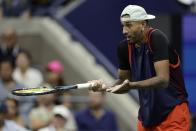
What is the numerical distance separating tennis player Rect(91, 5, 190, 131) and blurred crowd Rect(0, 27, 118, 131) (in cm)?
287

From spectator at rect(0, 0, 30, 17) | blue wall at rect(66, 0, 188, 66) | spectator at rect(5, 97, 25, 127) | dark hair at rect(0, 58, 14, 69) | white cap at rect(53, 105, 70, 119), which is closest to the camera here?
spectator at rect(5, 97, 25, 127)

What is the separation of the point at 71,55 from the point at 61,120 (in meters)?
3.47

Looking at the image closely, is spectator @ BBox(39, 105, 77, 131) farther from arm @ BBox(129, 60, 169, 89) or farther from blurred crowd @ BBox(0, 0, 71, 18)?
blurred crowd @ BBox(0, 0, 71, 18)

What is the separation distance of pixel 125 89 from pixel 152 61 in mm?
370

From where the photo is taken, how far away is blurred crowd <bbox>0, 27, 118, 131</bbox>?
37.0 feet

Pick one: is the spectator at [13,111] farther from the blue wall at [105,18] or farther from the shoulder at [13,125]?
the blue wall at [105,18]

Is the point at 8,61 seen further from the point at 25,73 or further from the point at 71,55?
the point at 71,55

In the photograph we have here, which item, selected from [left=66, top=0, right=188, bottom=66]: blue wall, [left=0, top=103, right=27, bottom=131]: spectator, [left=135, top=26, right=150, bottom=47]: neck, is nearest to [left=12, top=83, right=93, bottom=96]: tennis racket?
[left=135, top=26, right=150, bottom=47]: neck

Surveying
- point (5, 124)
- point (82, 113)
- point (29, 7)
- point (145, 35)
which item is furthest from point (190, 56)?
point (145, 35)

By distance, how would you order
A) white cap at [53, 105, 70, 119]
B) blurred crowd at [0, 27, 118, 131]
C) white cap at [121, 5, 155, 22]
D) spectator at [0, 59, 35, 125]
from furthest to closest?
spectator at [0, 59, 35, 125]
white cap at [53, 105, 70, 119]
blurred crowd at [0, 27, 118, 131]
white cap at [121, 5, 155, 22]

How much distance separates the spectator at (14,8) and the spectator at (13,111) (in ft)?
13.6

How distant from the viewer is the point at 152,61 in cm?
794

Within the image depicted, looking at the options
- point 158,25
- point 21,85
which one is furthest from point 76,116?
point 158,25

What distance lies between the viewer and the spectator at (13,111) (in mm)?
11562
